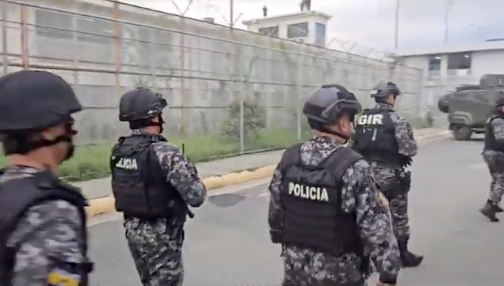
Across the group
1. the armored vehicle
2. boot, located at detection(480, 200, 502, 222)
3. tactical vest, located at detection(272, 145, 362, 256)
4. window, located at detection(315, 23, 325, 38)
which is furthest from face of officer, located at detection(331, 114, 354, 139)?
window, located at detection(315, 23, 325, 38)

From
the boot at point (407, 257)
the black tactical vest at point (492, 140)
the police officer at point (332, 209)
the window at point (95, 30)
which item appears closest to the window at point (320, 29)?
the window at point (95, 30)

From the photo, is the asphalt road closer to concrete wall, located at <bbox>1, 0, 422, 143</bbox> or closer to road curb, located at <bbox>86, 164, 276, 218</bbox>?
road curb, located at <bbox>86, 164, 276, 218</bbox>

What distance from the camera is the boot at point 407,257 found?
4.98 m

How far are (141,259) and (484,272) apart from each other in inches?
130

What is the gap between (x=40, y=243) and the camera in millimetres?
1289

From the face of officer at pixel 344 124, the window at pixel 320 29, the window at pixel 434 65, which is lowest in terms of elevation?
the face of officer at pixel 344 124

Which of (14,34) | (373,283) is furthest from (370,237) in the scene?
(14,34)

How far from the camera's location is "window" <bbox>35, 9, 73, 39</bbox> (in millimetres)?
8570

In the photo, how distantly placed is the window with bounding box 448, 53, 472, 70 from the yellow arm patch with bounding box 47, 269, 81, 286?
35.7m

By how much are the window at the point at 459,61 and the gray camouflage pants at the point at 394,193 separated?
31.8 metres

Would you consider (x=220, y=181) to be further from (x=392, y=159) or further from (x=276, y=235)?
(x=276, y=235)

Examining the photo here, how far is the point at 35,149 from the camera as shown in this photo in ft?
4.63

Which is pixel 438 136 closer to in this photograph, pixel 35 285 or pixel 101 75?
pixel 101 75

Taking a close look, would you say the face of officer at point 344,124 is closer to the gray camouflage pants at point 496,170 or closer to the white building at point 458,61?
the gray camouflage pants at point 496,170
